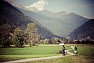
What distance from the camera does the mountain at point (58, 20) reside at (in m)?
7.02

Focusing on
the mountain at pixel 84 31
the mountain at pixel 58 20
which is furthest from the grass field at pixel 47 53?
the mountain at pixel 58 20

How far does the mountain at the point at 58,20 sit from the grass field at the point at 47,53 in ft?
1.54

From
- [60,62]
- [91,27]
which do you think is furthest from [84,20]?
[60,62]

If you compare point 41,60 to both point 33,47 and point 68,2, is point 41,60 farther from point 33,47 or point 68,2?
point 68,2

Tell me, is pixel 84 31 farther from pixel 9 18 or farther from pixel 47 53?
pixel 9 18

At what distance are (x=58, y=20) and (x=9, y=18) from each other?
144cm

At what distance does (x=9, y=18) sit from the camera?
263 inches

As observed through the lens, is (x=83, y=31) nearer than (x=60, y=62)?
No

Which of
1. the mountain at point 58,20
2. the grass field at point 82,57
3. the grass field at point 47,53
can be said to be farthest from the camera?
the mountain at point 58,20

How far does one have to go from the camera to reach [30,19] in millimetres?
6887

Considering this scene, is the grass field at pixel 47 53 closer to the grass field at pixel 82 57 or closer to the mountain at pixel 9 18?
the grass field at pixel 82 57

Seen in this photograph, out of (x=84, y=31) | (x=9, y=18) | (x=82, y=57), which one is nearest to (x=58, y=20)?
(x=84, y=31)

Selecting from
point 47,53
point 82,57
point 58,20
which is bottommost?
point 82,57

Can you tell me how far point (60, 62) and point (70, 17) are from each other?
1326mm
